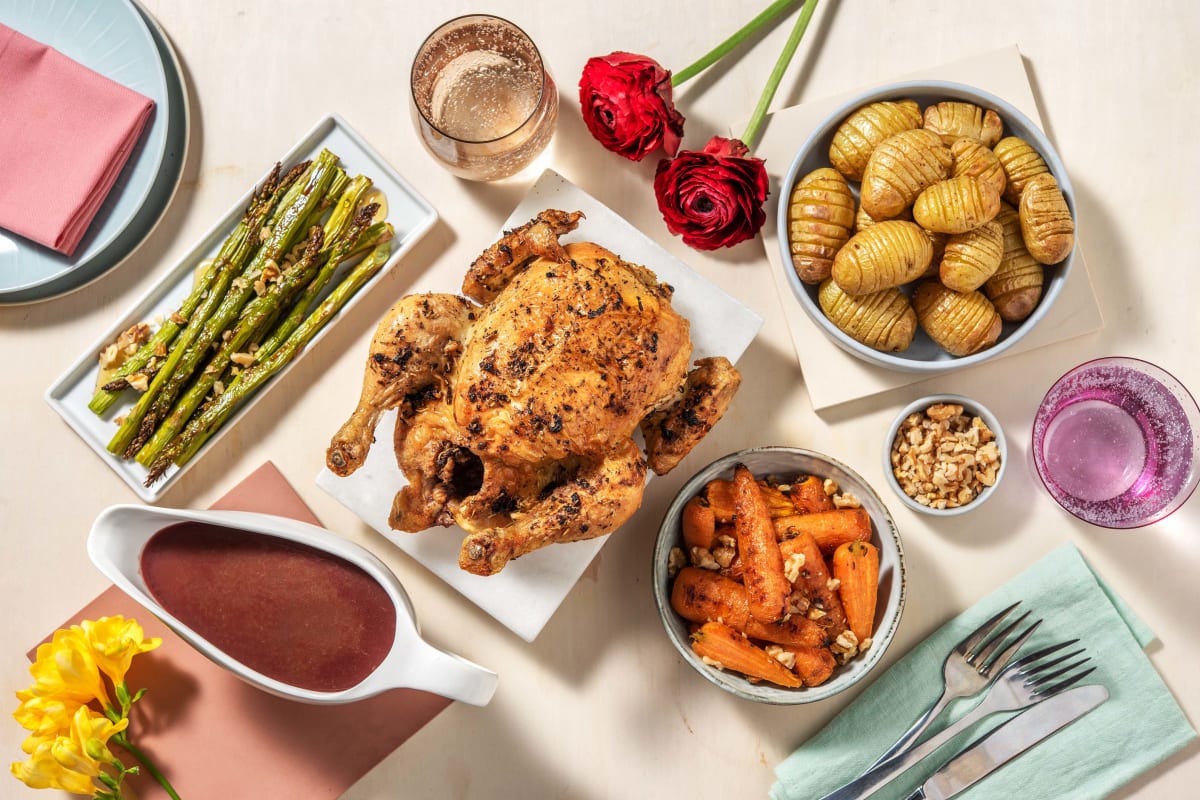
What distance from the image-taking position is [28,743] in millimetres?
1764

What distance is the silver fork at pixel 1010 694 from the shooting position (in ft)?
6.02

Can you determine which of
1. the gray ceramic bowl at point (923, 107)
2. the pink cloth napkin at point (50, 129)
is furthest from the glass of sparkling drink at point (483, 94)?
the pink cloth napkin at point (50, 129)

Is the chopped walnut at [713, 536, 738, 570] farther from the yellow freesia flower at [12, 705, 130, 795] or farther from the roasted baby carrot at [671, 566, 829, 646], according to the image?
the yellow freesia flower at [12, 705, 130, 795]

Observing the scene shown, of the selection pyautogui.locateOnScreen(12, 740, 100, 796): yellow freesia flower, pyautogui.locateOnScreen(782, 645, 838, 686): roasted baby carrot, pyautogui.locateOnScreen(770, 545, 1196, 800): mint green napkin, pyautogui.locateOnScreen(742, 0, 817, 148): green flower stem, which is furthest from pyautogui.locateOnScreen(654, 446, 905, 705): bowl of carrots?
pyautogui.locateOnScreen(12, 740, 100, 796): yellow freesia flower

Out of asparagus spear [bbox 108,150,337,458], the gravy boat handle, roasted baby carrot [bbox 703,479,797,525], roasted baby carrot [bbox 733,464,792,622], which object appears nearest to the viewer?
the gravy boat handle

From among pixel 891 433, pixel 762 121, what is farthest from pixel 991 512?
pixel 762 121

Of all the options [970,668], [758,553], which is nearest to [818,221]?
[758,553]

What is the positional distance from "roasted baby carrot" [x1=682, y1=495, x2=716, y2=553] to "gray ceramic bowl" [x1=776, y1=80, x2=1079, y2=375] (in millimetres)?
447

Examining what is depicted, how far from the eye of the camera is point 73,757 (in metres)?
1.71

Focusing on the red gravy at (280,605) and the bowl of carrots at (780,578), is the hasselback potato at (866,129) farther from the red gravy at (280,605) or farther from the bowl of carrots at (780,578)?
the red gravy at (280,605)

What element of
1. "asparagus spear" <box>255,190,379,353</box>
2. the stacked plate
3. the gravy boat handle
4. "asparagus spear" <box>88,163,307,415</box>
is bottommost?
the gravy boat handle

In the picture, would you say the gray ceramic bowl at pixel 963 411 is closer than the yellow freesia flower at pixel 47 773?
No

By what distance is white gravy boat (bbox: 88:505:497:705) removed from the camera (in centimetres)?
145

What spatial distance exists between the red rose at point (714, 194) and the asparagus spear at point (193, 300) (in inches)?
33.1
